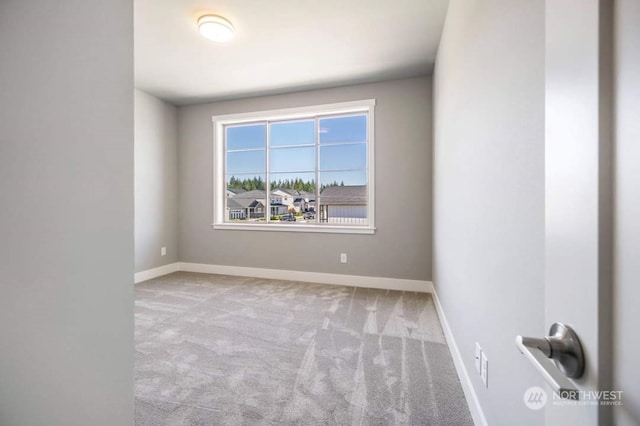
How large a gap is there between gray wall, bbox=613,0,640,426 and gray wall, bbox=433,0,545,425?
1.71 ft

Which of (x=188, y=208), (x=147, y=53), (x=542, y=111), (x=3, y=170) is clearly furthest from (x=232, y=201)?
(x=542, y=111)

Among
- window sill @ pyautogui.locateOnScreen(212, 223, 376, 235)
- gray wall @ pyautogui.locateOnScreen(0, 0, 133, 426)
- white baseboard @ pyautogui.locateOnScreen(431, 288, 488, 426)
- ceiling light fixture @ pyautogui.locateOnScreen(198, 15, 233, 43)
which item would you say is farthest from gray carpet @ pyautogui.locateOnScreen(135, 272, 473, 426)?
ceiling light fixture @ pyautogui.locateOnScreen(198, 15, 233, 43)

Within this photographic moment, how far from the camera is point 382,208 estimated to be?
3.67 meters

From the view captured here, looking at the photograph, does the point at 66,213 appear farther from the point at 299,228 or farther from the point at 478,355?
the point at 299,228

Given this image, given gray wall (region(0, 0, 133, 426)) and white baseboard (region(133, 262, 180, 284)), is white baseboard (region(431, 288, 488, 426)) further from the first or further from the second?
white baseboard (region(133, 262, 180, 284))

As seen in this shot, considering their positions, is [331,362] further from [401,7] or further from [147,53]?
[147,53]

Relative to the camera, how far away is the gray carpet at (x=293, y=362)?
1.49m

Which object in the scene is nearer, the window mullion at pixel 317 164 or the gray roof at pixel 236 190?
the window mullion at pixel 317 164

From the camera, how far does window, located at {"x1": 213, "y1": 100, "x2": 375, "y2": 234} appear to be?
385 centimetres

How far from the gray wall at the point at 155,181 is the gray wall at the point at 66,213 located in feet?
11.2

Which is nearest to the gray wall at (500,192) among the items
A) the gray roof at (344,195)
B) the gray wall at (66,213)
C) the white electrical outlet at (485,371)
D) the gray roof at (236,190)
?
the white electrical outlet at (485,371)

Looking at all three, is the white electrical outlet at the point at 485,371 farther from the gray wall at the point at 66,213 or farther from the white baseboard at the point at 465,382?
the gray wall at the point at 66,213

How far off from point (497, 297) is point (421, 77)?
3.15 meters

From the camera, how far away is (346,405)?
5.07 ft
